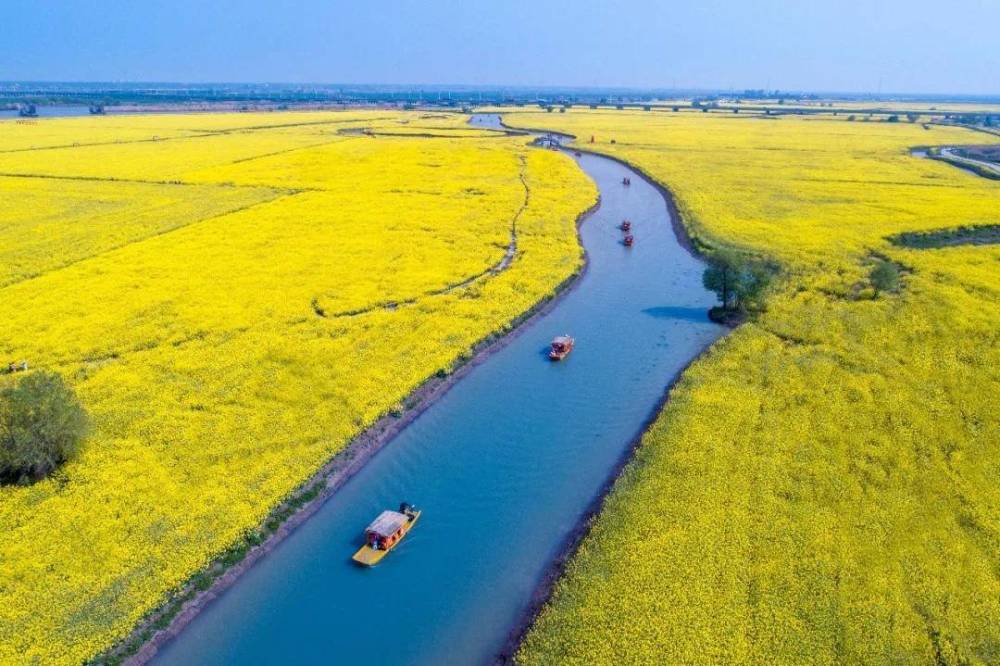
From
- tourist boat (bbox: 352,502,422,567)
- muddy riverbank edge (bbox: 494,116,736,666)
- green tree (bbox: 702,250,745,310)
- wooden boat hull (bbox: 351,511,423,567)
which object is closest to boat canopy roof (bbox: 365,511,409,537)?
tourist boat (bbox: 352,502,422,567)

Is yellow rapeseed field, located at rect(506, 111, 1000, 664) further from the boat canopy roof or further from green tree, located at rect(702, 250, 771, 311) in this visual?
the boat canopy roof

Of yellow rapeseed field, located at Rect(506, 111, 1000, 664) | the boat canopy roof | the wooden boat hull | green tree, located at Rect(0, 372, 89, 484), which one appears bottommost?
the wooden boat hull

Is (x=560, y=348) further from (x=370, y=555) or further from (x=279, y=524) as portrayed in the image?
(x=279, y=524)

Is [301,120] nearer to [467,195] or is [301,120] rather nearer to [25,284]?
[467,195]

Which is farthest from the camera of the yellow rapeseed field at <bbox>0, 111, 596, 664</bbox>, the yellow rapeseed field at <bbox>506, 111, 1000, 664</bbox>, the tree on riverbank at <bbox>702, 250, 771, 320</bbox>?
the tree on riverbank at <bbox>702, 250, 771, 320</bbox>

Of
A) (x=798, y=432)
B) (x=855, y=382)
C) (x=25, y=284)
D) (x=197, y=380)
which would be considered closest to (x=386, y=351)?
(x=197, y=380)

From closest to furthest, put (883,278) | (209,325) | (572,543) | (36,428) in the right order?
(572,543) → (36,428) → (209,325) → (883,278)

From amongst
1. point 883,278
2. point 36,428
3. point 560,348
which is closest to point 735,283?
point 883,278
